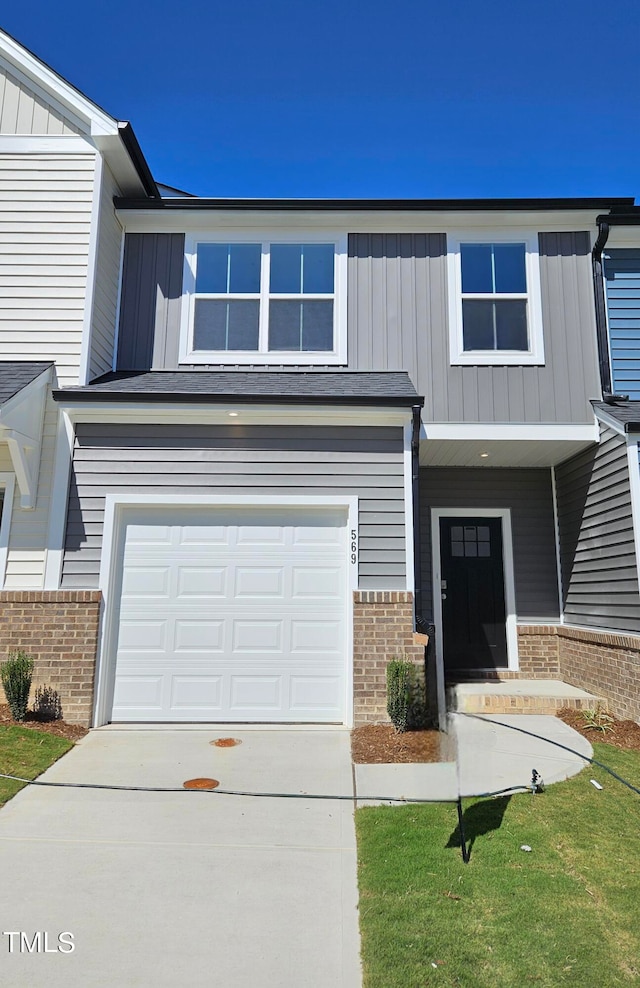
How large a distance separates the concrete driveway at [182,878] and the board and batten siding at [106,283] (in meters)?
4.65

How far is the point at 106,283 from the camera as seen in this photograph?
7844mm

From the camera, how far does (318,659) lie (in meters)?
6.61

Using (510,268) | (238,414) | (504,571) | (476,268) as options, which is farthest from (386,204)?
(504,571)

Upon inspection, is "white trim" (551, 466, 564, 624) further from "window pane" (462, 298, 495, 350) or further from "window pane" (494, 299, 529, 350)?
"window pane" (462, 298, 495, 350)

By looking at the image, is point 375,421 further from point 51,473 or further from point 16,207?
point 16,207

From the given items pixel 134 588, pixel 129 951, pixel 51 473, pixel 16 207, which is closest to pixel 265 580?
pixel 134 588

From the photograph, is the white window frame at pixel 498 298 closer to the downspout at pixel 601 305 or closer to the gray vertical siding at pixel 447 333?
the gray vertical siding at pixel 447 333

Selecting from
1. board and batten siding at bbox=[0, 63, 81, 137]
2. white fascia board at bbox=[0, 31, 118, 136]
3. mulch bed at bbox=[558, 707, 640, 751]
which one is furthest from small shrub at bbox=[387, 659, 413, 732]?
→ board and batten siding at bbox=[0, 63, 81, 137]

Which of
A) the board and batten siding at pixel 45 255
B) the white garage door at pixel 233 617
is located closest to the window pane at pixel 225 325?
the board and batten siding at pixel 45 255

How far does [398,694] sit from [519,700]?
2017 millimetres

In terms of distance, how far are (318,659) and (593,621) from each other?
357cm

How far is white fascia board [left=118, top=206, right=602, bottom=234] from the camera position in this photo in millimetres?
8070

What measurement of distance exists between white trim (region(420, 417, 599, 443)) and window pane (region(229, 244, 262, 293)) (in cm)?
306

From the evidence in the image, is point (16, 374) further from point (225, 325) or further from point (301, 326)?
point (301, 326)
